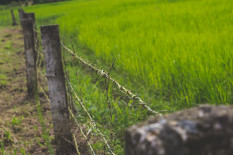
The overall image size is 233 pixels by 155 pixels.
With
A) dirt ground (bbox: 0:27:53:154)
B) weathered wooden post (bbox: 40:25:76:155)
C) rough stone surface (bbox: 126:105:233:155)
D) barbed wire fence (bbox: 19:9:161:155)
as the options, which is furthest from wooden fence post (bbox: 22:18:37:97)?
rough stone surface (bbox: 126:105:233:155)

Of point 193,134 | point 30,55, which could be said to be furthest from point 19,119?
point 193,134

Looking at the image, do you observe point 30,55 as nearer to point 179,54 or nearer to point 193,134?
point 179,54

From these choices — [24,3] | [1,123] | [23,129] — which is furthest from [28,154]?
[24,3]

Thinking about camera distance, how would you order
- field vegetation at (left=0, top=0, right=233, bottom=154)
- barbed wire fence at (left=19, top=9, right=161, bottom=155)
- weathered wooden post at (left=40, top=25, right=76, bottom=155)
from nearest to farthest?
barbed wire fence at (left=19, top=9, right=161, bottom=155)
weathered wooden post at (left=40, top=25, right=76, bottom=155)
field vegetation at (left=0, top=0, right=233, bottom=154)

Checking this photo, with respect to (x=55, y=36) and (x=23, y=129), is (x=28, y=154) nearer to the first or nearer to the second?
(x=23, y=129)

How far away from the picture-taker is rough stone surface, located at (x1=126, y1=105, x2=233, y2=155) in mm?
421

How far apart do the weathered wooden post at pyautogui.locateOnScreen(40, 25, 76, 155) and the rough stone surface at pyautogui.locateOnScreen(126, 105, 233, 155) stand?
1.74 metres

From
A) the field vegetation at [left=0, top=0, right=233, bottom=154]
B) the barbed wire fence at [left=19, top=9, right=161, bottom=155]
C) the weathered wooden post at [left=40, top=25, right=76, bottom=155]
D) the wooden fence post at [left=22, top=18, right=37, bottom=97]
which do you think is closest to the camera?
the barbed wire fence at [left=19, top=9, right=161, bottom=155]

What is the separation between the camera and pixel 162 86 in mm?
2795

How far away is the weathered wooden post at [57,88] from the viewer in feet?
6.86

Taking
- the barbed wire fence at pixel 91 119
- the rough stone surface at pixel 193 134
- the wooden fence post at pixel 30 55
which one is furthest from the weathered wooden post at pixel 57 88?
the rough stone surface at pixel 193 134

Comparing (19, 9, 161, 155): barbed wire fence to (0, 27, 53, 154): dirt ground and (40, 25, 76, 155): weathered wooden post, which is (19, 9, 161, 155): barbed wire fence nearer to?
(40, 25, 76, 155): weathered wooden post

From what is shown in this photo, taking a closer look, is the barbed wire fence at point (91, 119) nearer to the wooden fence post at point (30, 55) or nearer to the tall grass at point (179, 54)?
the tall grass at point (179, 54)

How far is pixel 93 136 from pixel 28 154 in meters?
0.54
